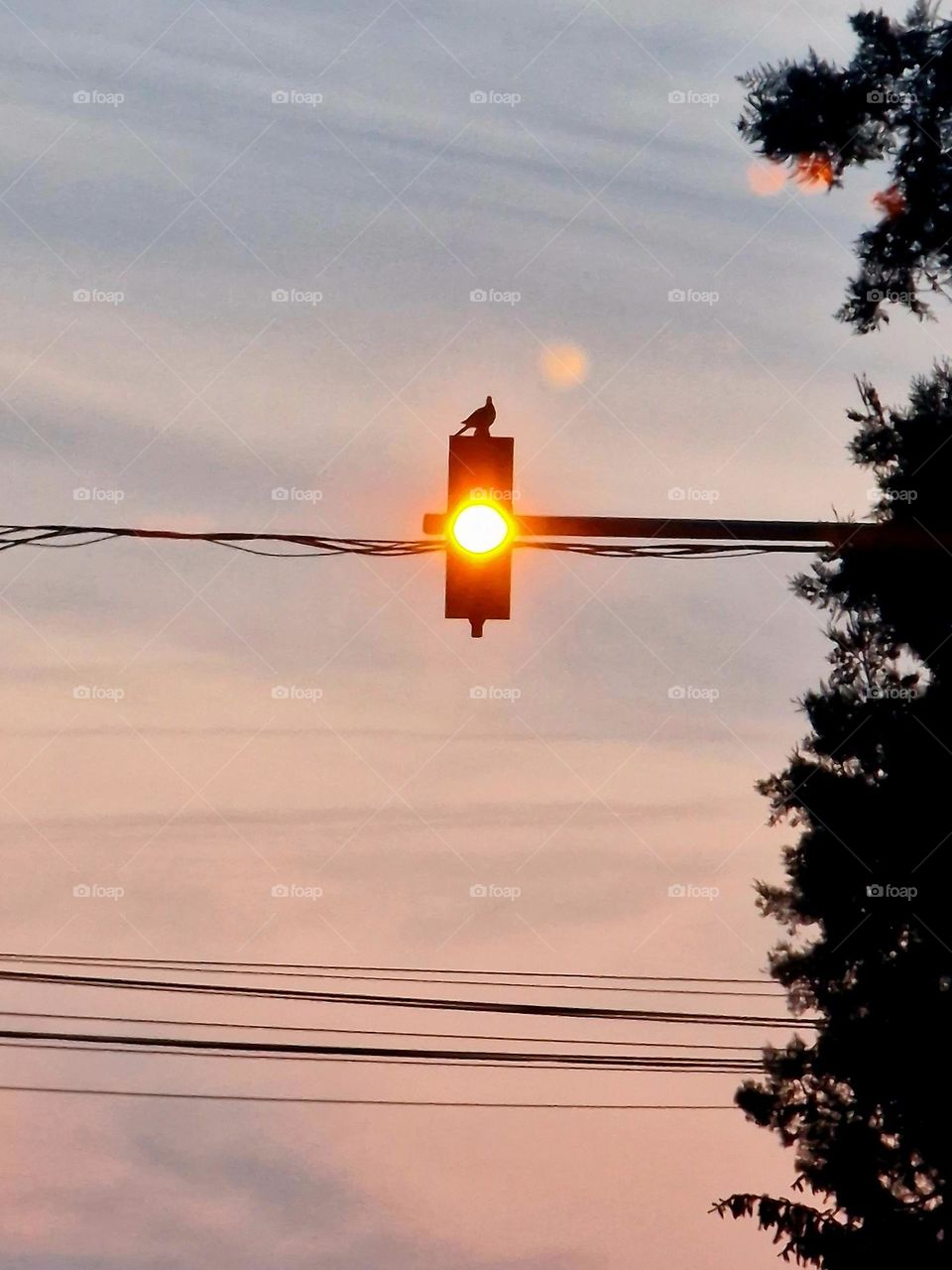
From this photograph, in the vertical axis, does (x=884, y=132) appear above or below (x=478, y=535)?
above

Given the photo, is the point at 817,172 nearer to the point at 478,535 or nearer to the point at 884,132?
the point at 884,132

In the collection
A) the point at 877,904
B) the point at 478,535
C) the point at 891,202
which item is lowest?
the point at 478,535

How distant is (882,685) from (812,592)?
130 centimetres

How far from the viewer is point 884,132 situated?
17.0 meters

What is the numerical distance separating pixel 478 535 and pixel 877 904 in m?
12.8

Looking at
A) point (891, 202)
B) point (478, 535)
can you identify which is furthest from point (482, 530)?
point (891, 202)

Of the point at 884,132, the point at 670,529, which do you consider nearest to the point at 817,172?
the point at 884,132

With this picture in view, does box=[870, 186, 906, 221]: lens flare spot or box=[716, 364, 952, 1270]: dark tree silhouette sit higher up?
box=[870, 186, 906, 221]: lens flare spot

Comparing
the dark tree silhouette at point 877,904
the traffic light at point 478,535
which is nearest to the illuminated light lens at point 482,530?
the traffic light at point 478,535

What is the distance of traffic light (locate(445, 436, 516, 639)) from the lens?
583 cm

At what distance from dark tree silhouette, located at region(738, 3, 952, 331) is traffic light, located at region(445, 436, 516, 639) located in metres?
12.2

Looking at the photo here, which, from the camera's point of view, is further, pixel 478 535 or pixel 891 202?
pixel 891 202

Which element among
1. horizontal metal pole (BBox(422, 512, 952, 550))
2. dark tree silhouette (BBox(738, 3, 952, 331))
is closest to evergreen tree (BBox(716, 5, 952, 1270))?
dark tree silhouette (BBox(738, 3, 952, 331))

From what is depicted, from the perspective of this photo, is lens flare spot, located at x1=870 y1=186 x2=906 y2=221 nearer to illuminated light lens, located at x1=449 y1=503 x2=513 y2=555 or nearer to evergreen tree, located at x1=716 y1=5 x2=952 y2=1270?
evergreen tree, located at x1=716 y1=5 x2=952 y2=1270
